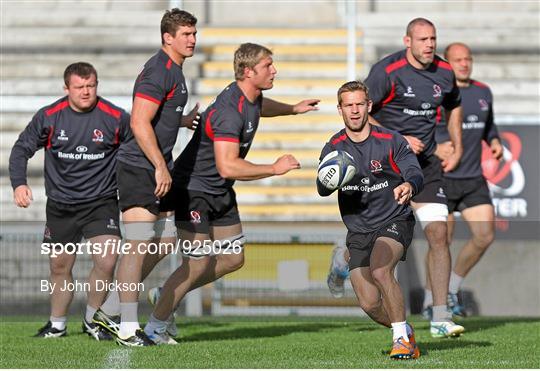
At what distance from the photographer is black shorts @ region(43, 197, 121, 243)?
1055cm

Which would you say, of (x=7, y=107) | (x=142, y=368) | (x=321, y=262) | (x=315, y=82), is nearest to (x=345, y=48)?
(x=315, y=82)

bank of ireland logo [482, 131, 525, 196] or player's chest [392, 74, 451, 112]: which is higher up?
player's chest [392, 74, 451, 112]

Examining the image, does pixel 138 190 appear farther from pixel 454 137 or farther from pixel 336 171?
pixel 454 137

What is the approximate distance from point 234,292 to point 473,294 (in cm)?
242

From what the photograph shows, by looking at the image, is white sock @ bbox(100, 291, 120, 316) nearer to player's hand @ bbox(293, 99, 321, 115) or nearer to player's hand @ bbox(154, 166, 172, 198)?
player's hand @ bbox(154, 166, 172, 198)

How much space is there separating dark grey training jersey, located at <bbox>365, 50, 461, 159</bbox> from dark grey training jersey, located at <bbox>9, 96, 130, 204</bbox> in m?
1.92

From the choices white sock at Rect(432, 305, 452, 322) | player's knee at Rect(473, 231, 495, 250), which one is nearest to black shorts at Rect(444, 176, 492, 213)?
player's knee at Rect(473, 231, 495, 250)

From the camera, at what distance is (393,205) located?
29.6 feet

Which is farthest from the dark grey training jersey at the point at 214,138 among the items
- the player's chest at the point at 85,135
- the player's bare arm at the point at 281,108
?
the player's chest at the point at 85,135

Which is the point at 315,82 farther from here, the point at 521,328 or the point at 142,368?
the point at 142,368

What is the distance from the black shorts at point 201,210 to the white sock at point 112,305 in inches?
34.6

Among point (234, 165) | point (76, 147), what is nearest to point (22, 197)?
point (76, 147)

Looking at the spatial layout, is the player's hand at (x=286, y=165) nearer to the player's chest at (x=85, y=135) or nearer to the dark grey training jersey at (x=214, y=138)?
the dark grey training jersey at (x=214, y=138)

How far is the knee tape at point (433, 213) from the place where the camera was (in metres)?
10.4
